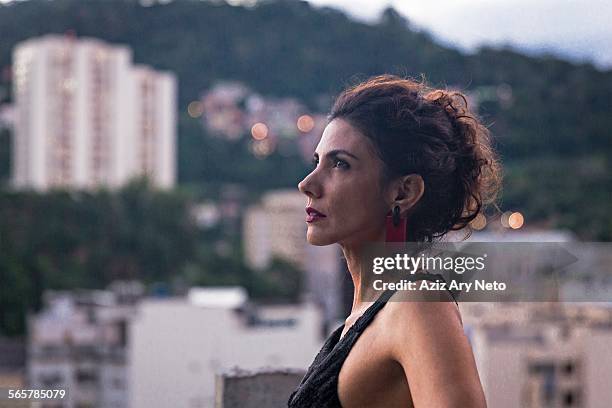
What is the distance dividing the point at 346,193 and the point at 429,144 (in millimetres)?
59

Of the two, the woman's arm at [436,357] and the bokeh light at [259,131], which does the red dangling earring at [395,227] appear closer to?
Answer: the woman's arm at [436,357]

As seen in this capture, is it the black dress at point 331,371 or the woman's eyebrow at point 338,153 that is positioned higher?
the woman's eyebrow at point 338,153

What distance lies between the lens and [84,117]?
96.6 ft

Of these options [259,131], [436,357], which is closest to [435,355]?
[436,357]

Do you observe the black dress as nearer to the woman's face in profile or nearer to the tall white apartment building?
the woman's face in profile

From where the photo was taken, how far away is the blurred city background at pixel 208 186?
10.4 metres

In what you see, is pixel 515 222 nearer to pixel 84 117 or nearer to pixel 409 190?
pixel 409 190

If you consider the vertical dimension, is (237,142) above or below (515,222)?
above

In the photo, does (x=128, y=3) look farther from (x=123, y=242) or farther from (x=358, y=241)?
(x=358, y=241)

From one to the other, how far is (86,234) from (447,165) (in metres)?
23.4

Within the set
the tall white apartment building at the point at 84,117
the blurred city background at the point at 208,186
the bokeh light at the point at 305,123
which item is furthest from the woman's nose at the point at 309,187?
the bokeh light at the point at 305,123

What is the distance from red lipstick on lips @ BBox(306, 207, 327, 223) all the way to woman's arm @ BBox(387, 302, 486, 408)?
0.39 ft

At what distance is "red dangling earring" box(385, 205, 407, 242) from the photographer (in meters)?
0.64

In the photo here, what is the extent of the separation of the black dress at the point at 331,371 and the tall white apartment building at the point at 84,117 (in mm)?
27470
